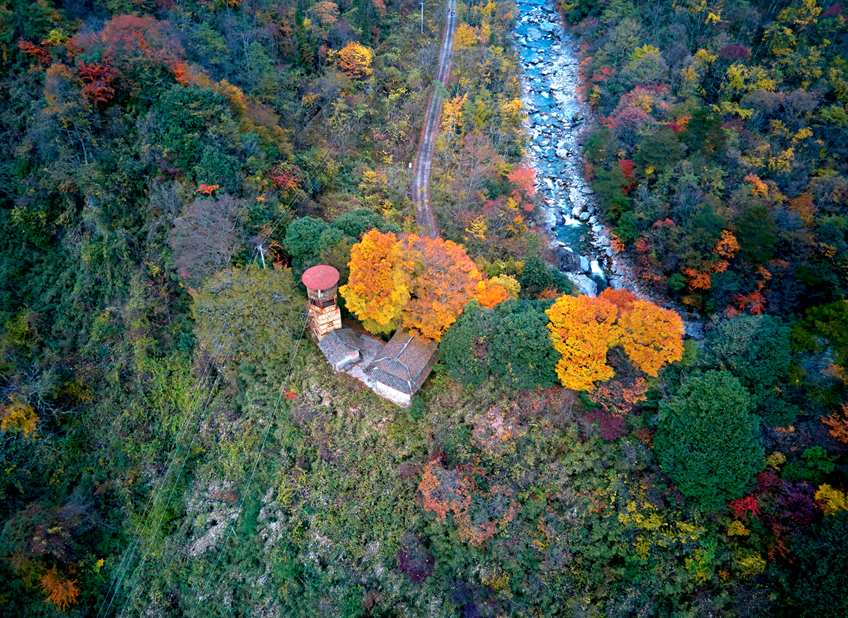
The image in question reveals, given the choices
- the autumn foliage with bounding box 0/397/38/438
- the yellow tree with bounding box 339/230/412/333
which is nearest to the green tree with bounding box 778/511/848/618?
the yellow tree with bounding box 339/230/412/333

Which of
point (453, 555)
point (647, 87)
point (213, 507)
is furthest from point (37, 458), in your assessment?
point (647, 87)

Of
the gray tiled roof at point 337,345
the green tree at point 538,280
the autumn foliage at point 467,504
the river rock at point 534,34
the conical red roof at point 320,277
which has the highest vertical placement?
the river rock at point 534,34

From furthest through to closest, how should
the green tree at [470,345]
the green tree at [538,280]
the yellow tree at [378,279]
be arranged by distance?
the green tree at [538,280] → the yellow tree at [378,279] → the green tree at [470,345]

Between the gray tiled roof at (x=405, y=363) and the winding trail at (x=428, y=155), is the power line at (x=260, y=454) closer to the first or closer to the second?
the gray tiled roof at (x=405, y=363)

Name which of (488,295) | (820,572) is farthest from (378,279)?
(820,572)

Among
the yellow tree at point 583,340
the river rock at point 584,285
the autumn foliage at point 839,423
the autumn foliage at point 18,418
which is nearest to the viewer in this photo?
the autumn foliage at point 839,423

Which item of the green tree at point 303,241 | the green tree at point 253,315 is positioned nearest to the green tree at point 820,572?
the green tree at point 253,315

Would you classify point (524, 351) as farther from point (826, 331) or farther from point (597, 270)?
point (597, 270)
